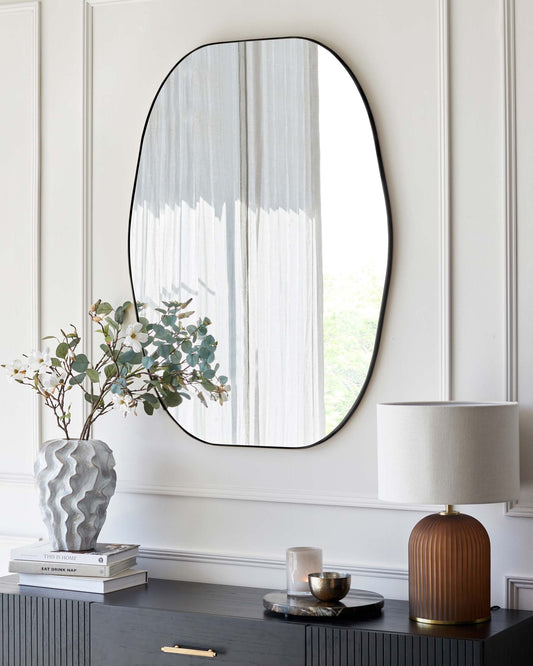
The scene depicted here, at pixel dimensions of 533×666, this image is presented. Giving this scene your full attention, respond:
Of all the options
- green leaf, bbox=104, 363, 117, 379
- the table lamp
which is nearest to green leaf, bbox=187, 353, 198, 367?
green leaf, bbox=104, 363, 117, 379

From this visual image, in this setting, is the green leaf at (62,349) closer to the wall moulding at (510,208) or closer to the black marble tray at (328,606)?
the black marble tray at (328,606)

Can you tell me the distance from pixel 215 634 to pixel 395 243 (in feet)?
3.65

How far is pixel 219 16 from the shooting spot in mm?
2809

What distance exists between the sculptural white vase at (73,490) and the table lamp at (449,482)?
83 centimetres

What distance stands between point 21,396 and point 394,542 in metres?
1.29

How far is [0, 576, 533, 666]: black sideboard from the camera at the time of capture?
2.12m

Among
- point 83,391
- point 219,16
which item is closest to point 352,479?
point 83,391

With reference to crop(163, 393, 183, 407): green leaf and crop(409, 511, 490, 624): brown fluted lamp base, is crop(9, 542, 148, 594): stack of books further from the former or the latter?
crop(409, 511, 490, 624): brown fluted lamp base

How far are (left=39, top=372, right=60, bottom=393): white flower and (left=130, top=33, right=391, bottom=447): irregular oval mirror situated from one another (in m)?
0.35

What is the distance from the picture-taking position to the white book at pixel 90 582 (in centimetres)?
254

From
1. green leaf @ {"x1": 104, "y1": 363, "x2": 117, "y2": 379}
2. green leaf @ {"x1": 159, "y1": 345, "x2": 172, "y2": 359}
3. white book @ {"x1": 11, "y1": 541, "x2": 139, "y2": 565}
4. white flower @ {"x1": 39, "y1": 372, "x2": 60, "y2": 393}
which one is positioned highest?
green leaf @ {"x1": 159, "y1": 345, "x2": 172, "y2": 359}

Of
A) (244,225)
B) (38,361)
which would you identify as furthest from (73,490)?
(244,225)

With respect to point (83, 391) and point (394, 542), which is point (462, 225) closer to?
point (394, 542)

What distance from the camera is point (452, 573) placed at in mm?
2201
